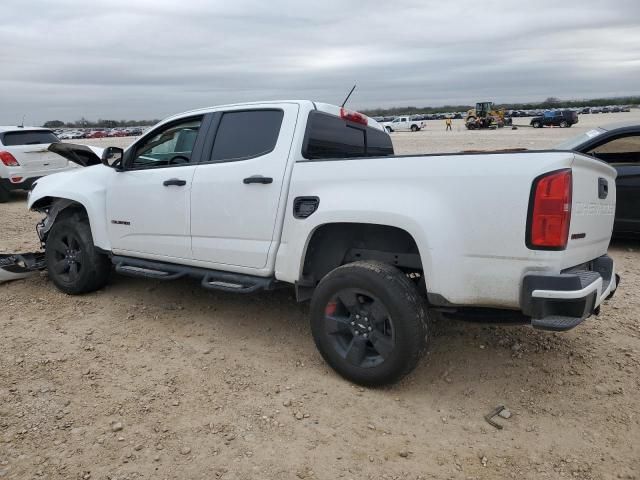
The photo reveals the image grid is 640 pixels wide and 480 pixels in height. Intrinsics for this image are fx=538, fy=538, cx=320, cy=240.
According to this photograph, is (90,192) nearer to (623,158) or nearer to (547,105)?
(623,158)

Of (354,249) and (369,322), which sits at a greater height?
(354,249)

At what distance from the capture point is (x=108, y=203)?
501 cm

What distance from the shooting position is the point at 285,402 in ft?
11.2

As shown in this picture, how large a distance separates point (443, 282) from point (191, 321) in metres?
2.49

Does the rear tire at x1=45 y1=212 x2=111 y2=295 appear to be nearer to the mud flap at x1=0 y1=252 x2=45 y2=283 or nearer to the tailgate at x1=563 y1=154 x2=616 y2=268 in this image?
the mud flap at x1=0 y1=252 x2=45 y2=283

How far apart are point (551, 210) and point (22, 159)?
1166 cm

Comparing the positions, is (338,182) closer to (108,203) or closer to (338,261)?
(338,261)

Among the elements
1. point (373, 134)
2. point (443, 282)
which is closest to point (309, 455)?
point (443, 282)

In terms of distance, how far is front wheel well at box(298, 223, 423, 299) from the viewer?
3.62m

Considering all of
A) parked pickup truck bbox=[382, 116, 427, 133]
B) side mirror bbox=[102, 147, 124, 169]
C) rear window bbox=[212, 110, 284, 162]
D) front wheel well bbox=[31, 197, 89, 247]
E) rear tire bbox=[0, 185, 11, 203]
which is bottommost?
parked pickup truck bbox=[382, 116, 427, 133]

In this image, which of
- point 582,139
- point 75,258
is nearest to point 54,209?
point 75,258

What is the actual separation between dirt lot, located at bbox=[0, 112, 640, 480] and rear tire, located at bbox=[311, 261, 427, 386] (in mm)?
188

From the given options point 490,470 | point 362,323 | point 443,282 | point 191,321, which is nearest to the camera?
point 490,470

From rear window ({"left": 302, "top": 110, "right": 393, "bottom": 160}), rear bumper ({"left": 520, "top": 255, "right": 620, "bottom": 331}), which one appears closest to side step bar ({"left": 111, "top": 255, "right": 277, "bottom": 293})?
rear window ({"left": 302, "top": 110, "right": 393, "bottom": 160})
